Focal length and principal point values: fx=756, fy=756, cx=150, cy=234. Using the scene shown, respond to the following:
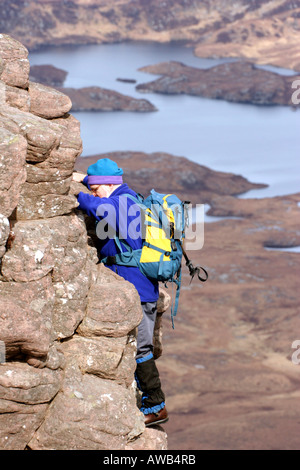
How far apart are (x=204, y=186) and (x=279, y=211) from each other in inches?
308

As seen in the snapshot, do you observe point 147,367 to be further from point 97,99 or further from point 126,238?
point 97,99

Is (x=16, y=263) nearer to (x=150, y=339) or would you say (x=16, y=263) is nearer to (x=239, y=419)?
(x=150, y=339)

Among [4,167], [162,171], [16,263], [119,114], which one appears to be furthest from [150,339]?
[119,114]

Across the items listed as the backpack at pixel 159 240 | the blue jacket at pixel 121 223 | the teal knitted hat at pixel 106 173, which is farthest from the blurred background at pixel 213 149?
the teal knitted hat at pixel 106 173

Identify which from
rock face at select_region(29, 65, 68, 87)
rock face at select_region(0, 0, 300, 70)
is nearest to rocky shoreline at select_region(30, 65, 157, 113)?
rock face at select_region(29, 65, 68, 87)

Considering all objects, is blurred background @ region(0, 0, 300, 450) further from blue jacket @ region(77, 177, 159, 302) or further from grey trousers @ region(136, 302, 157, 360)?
blue jacket @ region(77, 177, 159, 302)

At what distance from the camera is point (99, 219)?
32.2 feet

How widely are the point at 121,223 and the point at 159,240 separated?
554mm

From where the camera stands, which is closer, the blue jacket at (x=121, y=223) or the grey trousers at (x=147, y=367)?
the blue jacket at (x=121, y=223)

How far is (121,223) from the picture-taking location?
31.5ft

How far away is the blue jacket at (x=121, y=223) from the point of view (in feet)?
31.6

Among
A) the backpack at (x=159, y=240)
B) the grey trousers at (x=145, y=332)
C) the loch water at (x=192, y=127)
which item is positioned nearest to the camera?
the backpack at (x=159, y=240)

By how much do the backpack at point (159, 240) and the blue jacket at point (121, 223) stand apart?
4.1 inches

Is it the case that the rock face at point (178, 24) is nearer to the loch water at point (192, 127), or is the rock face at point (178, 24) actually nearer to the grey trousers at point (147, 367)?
the loch water at point (192, 127)
